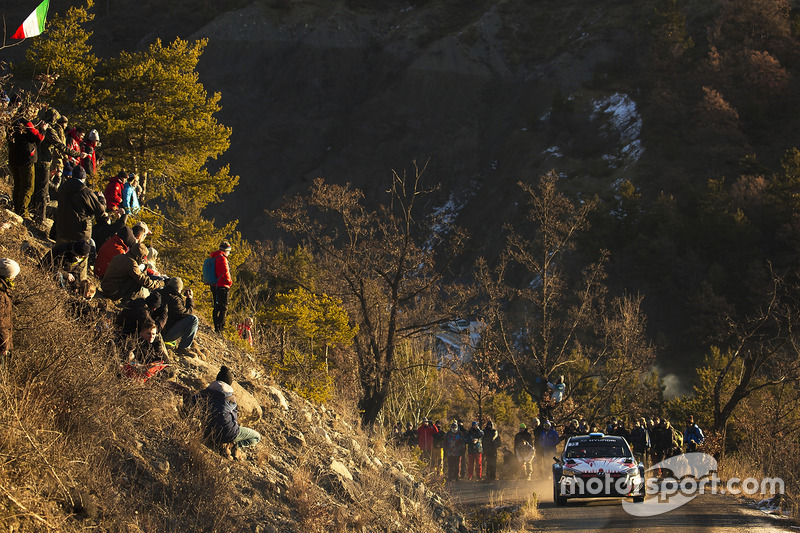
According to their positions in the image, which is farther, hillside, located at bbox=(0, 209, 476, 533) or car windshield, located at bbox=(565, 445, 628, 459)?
car windshield, located at bbox=(565, 445, 628, 459)

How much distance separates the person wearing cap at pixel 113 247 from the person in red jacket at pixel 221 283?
8.68 feet

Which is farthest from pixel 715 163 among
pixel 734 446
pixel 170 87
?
pixel 170 87

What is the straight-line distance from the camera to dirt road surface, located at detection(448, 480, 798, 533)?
13.4m

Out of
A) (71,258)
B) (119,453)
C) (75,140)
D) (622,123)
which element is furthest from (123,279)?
(622,123)

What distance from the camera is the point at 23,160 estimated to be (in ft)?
39.3

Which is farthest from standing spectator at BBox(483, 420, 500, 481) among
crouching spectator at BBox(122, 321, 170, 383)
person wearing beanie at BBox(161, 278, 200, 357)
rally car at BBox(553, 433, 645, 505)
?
crouching spectator at BBox(122, 321, 170, 383)

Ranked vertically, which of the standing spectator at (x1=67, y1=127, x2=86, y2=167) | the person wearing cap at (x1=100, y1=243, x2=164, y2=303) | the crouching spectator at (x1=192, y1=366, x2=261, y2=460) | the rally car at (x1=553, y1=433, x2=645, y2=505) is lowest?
the rally car at (x1=553, y1=433, x2=645, y2=505)

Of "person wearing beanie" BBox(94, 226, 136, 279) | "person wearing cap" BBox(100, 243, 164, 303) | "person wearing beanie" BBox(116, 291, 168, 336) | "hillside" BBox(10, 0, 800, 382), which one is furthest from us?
"hillside" BBox(10, 0, 800, 382)

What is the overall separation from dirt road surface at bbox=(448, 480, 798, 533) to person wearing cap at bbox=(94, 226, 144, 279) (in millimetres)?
8668

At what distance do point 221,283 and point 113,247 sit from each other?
302cm

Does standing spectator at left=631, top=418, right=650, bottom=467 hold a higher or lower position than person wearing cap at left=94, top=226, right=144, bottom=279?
lower

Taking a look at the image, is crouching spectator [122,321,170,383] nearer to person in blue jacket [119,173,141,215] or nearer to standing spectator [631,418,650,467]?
person in blue jacket [119,173,141,215]

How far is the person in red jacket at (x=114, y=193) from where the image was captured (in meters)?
15.1

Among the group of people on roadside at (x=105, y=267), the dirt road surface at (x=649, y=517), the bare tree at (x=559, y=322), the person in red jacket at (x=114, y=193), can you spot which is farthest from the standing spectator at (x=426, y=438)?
the person in red jacket at (x=114, y=193)
